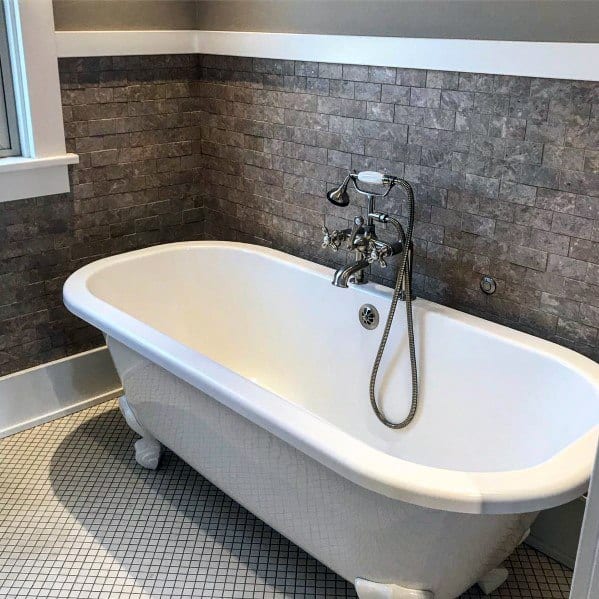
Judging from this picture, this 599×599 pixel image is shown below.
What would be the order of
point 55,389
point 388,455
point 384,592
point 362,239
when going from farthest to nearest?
point 55,389 < point 362,239 < point 384,592 < point 388,455

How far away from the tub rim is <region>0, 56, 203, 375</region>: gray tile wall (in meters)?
0.59

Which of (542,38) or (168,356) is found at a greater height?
(542,38)

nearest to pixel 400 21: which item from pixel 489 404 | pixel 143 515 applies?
pixel 489 404

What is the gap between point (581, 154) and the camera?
1837 mm

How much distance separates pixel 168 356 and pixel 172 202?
1192 mm

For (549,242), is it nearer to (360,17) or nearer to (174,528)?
(360,17)

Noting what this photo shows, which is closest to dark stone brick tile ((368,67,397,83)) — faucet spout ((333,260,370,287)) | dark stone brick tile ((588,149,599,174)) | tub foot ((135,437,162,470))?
faucet spout ((333,260,370,287))

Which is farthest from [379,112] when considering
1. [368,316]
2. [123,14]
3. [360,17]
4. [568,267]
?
[123,14]

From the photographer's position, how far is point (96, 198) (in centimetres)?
271

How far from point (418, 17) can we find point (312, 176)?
648 millimetres

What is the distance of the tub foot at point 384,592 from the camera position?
1607 millimetres

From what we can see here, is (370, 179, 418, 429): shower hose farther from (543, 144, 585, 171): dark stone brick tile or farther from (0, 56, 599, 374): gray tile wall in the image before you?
(543, 144, 585, 171): dark stone brick tile

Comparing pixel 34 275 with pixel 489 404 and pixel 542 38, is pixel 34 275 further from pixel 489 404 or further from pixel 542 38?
pixel 542 38

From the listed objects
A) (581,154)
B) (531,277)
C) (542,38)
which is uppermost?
(542,38)
